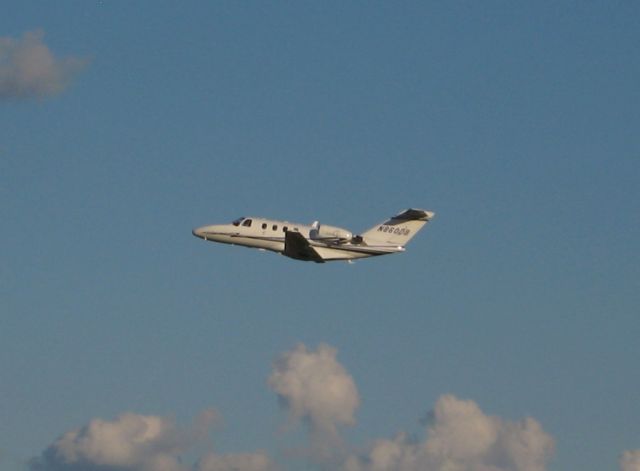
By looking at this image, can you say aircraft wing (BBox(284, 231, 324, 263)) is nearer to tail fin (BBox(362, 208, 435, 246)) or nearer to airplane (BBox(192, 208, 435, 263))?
airplane (BBox(192, 208, 435, 263))

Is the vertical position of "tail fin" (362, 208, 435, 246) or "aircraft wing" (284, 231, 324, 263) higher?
"tail fin" (362, 208, 435, 246)

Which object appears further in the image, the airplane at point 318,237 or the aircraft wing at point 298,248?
the airplane at point 318,237

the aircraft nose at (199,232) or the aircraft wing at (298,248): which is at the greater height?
the aircraft nose at (199,232)

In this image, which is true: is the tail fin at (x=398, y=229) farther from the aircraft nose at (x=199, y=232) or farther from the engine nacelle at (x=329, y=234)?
the aircraft nose at (x=199, y=232)

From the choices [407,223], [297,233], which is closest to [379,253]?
[407,223]

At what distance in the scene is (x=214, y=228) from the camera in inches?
3199

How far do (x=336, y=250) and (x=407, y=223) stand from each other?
6339 mm

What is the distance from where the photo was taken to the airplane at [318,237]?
255ft

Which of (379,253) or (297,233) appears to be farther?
(379,253)

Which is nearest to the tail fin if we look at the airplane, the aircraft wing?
the airplane

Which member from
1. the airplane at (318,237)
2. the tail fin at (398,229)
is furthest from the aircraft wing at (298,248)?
the tail fin at (398,229)

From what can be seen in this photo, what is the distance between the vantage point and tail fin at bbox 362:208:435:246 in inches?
3211

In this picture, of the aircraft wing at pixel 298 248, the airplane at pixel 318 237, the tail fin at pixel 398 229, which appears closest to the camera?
the aircraft wing at pixel 298 248

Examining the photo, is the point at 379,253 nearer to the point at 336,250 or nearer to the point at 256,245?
the point at 336,250
